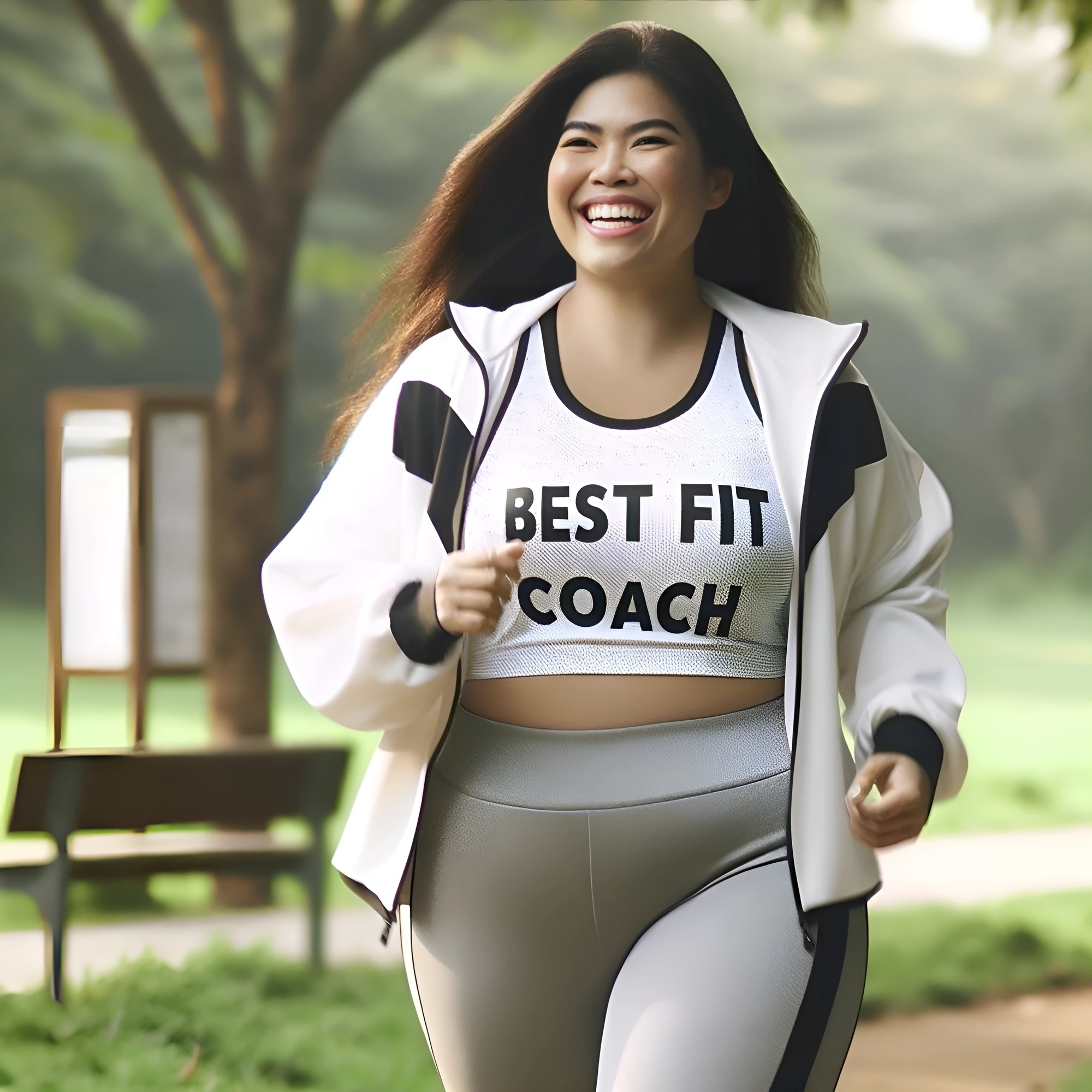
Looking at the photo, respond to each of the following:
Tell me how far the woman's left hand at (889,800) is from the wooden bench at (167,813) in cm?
246

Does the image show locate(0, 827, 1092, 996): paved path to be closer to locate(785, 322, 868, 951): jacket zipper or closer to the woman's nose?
locate(785, 322, 868, 951): jacket zipper

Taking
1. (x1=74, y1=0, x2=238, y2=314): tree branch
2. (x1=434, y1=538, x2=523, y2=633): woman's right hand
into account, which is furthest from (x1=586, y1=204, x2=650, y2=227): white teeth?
(x1=74, y1=0, x2=238, y2=314): tree branch

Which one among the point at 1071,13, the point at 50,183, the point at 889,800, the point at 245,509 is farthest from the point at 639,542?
the point at 50,183

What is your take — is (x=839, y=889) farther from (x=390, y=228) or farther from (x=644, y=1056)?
(x=390, y=228)

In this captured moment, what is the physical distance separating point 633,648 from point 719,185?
0.51m

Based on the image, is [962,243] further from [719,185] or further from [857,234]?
[719,185]

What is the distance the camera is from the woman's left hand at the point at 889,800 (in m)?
1.30

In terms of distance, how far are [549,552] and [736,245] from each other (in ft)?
1.54

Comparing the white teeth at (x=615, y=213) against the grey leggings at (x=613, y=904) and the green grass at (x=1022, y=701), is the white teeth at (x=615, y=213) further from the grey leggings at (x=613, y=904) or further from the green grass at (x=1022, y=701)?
the green grass at (x=1022, y=701)

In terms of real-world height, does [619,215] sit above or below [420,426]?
above

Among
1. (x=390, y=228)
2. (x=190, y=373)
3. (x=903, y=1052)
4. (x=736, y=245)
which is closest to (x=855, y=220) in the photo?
(x=390, y=228)

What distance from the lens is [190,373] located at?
968cm

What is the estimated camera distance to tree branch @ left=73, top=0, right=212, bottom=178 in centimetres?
Answer: 410

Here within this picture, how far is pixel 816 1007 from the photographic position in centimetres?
133
